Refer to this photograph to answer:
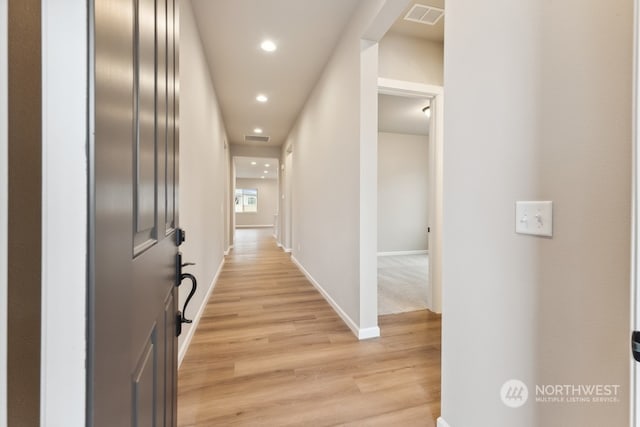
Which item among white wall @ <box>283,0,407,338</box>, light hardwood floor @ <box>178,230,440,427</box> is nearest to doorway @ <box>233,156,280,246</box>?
white wall @ <box>283,0,407,338</box>

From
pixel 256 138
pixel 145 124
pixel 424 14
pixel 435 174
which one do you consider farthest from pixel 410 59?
pixel 256 138

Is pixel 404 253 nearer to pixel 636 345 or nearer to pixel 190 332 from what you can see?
pixel 190 332

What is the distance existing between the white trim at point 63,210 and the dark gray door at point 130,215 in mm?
15

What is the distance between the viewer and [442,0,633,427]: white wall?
0.70 meters

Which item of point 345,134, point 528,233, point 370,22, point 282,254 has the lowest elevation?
point 282,254

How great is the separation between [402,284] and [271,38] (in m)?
3.38

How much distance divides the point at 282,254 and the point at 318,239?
2.70m

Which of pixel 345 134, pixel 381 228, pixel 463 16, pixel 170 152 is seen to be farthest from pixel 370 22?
pixel 381 228

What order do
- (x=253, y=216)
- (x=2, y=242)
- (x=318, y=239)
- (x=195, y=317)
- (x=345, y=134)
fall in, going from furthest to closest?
(x=253, y=216) → (x=318, y=239) → (x=345, y=134) → (x=195, y=317) → (x=2, y=242)

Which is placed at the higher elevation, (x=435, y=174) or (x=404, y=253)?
(x=435, y=174)

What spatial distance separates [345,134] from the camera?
2.55 metres

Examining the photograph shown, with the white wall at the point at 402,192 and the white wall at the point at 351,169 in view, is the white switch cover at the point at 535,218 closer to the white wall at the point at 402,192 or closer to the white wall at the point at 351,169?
the white wall at the point at 351,169

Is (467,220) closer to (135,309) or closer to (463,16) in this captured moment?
(463,16)

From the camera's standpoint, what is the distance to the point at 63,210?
35cm
